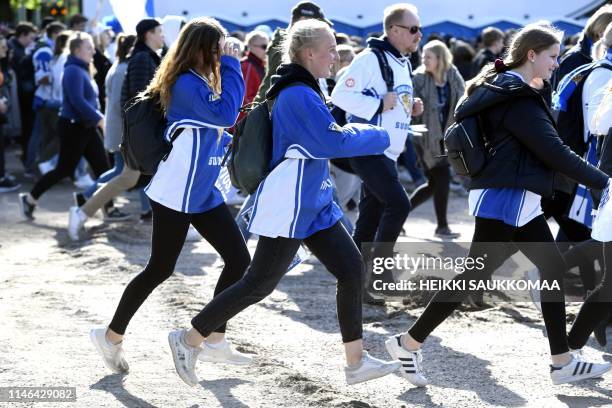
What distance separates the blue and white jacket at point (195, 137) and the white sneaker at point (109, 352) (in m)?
0.77

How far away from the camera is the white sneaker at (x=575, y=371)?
5371mm

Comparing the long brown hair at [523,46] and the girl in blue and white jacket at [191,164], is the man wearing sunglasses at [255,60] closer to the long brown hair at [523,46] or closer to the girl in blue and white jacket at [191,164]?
the girl in blue and white jacket at [191,164]

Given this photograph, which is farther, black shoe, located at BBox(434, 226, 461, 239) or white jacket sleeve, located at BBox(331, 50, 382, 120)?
black shoe, located at BBox(434, 226, 461, 239)

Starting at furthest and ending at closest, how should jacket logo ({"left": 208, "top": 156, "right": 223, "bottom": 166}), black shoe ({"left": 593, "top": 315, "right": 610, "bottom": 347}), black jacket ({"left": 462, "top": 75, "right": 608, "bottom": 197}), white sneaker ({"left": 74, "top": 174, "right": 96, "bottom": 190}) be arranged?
white sneaker ({"left": 74, "top": 174, "right": 96, "bottom": 190}) → black shoe ({"left": 593, "top": 315, "right": 610, "bottom": 347}) → jacket logo ({"left": 208, "top": 156, "right": 223, "bottom": 166}) → black jacket ({"left": 462, "top": 75, "right": 608, "bottom": 197})

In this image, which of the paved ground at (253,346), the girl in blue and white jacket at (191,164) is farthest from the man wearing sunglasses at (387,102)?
the girl in blue and white jacket at (191,164)

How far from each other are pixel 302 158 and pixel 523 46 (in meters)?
1.26

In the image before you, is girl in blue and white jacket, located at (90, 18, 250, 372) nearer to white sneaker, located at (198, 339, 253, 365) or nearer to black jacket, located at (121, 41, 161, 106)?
white sneaker, located at (198, 339, 253, 365)

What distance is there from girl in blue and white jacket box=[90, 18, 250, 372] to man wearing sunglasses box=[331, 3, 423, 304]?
5.71ft

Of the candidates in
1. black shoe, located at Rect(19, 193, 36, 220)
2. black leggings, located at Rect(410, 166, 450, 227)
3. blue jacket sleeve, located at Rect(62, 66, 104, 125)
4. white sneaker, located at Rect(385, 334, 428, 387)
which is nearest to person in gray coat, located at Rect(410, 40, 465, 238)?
black leggings, located at Rect(410, 166, 450, 227)

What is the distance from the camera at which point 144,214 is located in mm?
10648

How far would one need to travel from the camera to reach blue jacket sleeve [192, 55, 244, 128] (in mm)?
5254

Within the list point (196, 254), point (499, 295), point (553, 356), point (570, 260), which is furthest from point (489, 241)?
point (196, 254)

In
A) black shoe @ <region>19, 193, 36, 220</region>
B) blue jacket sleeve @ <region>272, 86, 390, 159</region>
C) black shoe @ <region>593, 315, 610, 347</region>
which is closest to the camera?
blue jacket sleeve @ <region>272, 86, 390, 159</region>

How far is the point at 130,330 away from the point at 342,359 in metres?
1.33
